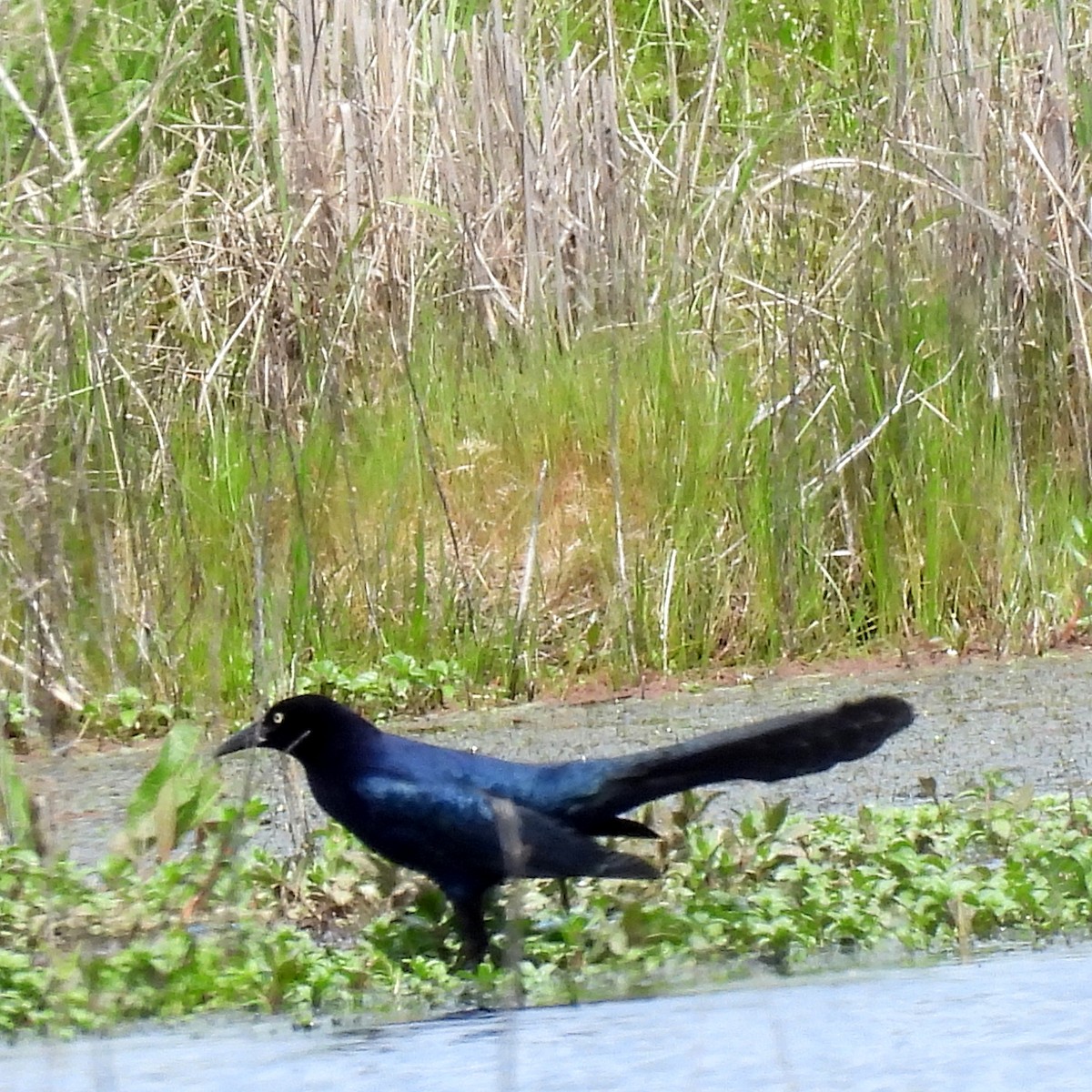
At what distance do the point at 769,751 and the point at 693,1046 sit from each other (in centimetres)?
80

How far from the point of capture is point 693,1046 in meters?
3.17

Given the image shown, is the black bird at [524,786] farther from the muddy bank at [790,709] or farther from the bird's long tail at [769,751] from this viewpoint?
the muddy bank at [790,709]

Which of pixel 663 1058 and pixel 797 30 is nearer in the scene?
pixel 663 1058

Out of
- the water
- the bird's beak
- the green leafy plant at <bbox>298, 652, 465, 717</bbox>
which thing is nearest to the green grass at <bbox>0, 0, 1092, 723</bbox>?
the green leafy plant at <bbox>298, 652, 465, 717</bbox>

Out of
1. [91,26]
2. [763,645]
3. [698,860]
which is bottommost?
[763,645]

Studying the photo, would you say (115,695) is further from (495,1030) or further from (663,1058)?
(663,1058)

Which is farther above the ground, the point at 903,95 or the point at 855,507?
the point at 903,95

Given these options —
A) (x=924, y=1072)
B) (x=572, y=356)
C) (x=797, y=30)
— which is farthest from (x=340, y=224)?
(x=924, y=1072)

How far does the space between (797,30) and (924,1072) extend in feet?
19.1

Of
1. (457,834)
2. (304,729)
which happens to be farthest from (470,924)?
(304,729)

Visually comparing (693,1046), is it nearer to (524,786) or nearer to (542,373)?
(524,786)

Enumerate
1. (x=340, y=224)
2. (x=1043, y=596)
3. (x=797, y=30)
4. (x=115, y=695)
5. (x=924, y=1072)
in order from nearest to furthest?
1. (x=924, y=1072)
2. (x=115, y=695)
3. (x=1043, y=596)
4. (x=340, y=224)
5. (x=797, y=30)

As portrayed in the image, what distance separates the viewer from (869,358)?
21.0 feet

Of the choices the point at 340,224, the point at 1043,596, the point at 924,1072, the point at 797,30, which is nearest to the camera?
the point at 924,1072
